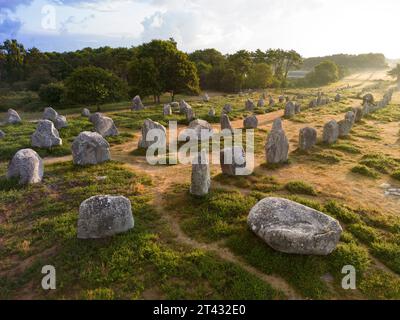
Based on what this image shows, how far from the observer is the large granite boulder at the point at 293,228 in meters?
10.1

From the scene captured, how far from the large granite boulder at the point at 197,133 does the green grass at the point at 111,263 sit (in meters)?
11.5

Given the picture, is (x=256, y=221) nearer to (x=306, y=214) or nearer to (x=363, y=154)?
(x=306, y=214)

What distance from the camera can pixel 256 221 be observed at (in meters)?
11.2

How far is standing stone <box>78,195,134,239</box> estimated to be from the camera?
1113cm

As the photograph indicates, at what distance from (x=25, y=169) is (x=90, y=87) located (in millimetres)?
25027

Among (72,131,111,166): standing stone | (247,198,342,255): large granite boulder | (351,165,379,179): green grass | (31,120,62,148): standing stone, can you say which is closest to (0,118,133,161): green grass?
(31,120,62,148): standing stone

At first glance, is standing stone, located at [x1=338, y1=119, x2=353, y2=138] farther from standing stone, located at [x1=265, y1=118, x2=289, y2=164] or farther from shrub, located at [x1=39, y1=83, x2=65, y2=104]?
shrub, located at [x1=39, y1=83, x2=65, y2=104]

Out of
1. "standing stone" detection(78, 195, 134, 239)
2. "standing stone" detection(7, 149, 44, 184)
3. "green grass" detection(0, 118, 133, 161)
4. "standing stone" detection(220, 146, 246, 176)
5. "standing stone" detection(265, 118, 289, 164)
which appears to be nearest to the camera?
"standing stone" detection(78, 195, 134, 239)

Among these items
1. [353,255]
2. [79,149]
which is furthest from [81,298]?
[79,149]

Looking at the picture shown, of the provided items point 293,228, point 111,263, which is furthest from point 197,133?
point 111,263

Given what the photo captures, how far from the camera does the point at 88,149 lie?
18938 mm

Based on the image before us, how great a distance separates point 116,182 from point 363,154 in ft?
55.1

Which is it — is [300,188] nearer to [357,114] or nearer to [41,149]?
[41,149]

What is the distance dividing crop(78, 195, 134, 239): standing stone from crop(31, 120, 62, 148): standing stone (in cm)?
1289
